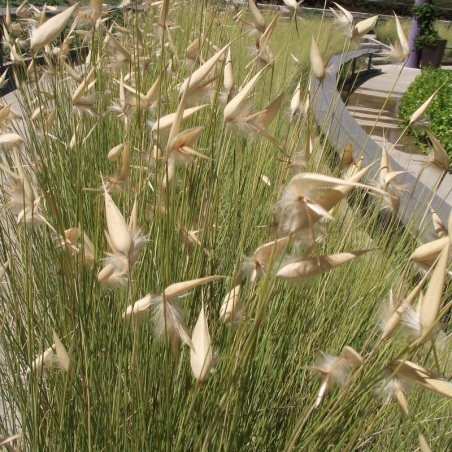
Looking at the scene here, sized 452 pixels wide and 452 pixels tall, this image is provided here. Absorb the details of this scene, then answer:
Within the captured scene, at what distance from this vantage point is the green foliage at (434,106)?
4.82 m

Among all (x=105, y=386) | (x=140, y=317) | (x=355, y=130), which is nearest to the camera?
(x=140, y=317)

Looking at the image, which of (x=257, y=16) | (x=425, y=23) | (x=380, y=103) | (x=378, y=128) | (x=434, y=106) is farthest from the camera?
(x=425, y=23)

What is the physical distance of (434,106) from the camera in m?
5.18

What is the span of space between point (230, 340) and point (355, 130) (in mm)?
3111

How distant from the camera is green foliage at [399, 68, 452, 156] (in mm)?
4824

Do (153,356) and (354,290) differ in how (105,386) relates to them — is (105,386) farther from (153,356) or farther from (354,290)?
(354,290)

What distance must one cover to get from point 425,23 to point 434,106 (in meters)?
5.96

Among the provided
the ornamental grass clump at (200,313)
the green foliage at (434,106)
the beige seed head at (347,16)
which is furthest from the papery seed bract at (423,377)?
the green foliage at (434,106)

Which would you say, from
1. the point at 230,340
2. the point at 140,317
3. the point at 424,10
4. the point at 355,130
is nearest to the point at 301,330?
the point at 230,340

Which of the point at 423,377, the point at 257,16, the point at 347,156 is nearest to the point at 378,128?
the point at 347,156

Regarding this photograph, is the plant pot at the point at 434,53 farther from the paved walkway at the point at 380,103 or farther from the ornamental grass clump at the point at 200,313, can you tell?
the ornamental grass clump at the point at 200,313

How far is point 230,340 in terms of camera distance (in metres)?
0.97

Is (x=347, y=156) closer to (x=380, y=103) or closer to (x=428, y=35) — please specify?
(x=380, y=103)

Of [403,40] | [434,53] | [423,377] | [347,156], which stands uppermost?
[403,40]
